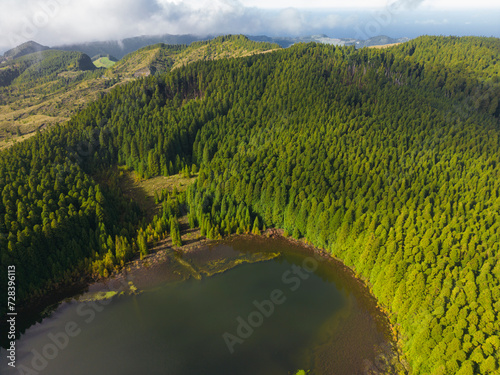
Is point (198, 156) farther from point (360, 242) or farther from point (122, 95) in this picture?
point (360, 242)

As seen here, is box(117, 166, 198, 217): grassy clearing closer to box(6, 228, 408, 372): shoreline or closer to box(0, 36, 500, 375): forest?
box(0, 36, 500, 375): forest

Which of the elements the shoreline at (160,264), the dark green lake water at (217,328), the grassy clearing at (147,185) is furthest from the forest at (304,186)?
the dark green lake water at (217,328)

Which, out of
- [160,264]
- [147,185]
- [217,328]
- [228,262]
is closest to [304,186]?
[228,262]

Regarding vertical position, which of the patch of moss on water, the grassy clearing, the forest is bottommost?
the patch of moss on water

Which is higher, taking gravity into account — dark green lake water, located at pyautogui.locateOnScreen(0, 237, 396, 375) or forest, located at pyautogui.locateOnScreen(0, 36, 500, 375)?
forest, located at pyautogui.locateOnScreen(0, 36, 500, 375)

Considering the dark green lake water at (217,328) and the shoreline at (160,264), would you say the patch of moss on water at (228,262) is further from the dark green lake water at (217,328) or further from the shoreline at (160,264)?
the shoreline at (160,264)

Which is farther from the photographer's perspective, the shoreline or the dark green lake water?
the shoreline

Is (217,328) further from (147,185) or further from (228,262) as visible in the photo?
(147,185)

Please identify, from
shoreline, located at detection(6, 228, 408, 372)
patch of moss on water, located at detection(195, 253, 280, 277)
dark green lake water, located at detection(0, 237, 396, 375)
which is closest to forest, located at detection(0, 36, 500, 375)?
shoreline, located at detection(6, 228, 408, 372)
